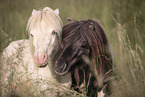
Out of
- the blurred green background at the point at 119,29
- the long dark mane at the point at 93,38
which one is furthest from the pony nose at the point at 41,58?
the blurred green background at the point at 119,29

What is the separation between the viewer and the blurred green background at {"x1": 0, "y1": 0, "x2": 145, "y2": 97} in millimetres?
A: 2252

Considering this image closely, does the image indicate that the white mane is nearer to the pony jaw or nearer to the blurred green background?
the pony jaw

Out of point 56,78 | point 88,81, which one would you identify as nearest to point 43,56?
point 56,78

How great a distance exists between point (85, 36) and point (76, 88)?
24.4 inches

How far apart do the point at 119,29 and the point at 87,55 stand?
3.67 feet

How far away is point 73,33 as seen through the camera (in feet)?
6.29

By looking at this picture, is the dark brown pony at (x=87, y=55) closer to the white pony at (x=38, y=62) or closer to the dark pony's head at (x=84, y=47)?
the dark pony's head at (x=84, y=47)

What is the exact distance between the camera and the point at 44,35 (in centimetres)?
178

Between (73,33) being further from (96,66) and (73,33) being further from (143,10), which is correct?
(143,10)

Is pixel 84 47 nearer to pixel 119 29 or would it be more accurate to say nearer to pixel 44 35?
pixel 44 35

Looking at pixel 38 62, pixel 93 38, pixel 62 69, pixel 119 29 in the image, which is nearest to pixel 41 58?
pixel 38 62

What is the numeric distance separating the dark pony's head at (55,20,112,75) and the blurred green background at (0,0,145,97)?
12.1 inches

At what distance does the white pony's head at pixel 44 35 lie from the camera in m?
1.73

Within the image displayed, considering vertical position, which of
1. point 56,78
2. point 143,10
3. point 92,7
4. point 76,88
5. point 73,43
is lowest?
point 76,88
